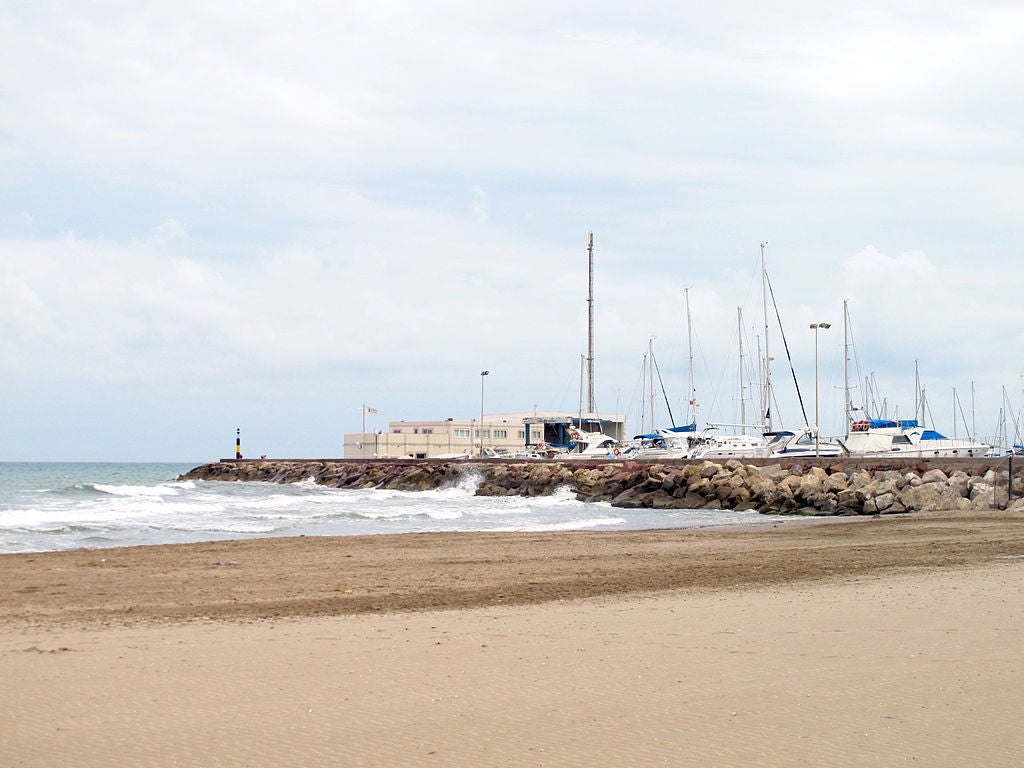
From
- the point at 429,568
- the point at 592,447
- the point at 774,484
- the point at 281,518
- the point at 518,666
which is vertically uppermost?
the point at 592,447

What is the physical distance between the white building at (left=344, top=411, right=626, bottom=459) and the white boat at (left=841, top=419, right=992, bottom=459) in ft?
143

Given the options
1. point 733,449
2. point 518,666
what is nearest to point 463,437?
point 733,449

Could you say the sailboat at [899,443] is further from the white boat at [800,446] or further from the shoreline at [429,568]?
the shoreline at [429,568]

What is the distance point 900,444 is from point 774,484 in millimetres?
24104

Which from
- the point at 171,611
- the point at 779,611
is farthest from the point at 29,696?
the point at 779,611

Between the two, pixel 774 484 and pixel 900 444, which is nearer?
pixel 774 484

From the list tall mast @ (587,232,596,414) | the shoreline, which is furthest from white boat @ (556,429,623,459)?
the shoreline

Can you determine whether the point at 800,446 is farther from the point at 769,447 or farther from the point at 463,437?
the point at 463,437

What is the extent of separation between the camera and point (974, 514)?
30188 millimetres

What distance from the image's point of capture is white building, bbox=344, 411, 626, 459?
109 metres

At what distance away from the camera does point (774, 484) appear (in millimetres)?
41562

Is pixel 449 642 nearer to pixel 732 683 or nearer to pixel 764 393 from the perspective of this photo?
pixel 732 683

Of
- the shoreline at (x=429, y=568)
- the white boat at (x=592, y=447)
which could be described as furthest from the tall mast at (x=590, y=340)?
the shoreline at (x=429, y=568)

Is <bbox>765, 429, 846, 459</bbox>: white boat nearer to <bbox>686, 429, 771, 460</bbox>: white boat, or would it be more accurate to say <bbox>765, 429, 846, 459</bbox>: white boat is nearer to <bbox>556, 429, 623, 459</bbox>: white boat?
<bbox>686, 429, 771, 460</bbox>: white boat
